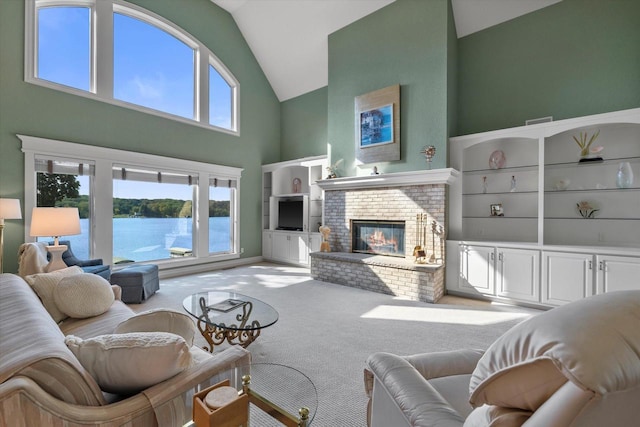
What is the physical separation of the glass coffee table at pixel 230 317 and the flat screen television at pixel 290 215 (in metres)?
3.91

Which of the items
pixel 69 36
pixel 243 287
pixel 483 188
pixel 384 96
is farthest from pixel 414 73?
pixel 69 36

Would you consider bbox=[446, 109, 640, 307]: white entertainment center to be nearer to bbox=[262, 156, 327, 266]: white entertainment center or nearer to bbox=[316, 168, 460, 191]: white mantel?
bbox=[316, 168, 460, 191]: white mantel

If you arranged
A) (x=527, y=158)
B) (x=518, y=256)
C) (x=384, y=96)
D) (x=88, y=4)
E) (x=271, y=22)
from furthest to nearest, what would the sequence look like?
1. (x=271, y=22)
2. (x=384, y=96)
3. (x=88, y=4)
4. (x=527, y=158)
5. (x=518, y=256)

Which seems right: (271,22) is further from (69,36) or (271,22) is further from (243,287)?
(243,287)

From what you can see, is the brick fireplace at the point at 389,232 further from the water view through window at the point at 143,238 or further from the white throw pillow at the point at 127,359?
the white throw pillow at the point at 127,359

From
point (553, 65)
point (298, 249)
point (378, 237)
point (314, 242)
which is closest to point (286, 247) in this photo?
point (298, 249)

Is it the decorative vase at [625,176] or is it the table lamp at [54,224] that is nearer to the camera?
the table lamp at [54,224]

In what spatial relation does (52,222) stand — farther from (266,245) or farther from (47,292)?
(266,245)

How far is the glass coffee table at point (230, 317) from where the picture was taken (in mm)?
2375

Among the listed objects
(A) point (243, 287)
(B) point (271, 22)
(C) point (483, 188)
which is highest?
(B) point (271, 22)

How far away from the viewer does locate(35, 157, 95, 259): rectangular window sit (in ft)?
14.2

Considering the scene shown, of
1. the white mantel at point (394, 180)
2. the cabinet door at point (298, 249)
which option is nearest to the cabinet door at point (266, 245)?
the cabinet door at point (298, 249)

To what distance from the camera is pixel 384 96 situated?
16.8ft

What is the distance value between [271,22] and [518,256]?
253 inches
